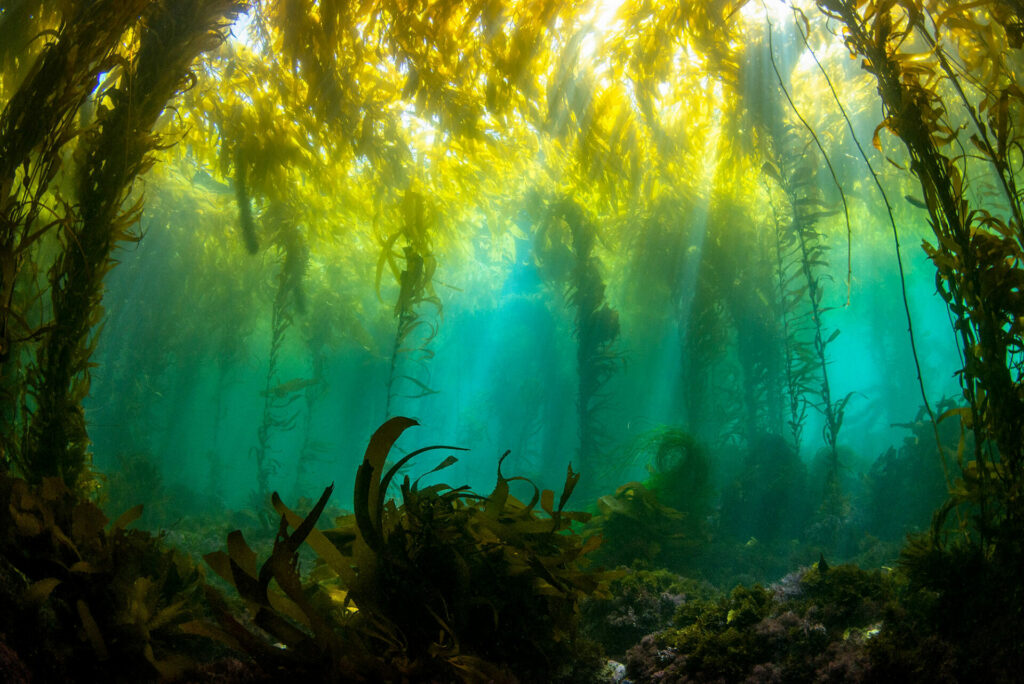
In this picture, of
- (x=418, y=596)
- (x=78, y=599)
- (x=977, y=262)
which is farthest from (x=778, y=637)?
(x=78, y=599)

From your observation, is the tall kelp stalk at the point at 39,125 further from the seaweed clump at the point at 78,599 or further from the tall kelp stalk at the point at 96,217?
the seaweed clump at the point at 78,599

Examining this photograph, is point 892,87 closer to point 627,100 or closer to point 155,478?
point 627,100

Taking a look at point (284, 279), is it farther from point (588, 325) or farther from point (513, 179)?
point (588, 325)

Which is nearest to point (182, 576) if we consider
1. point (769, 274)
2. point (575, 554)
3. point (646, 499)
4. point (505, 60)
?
point (575, 554)

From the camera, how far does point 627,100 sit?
16.7ft

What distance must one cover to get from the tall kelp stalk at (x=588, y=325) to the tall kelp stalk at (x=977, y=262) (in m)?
6.77

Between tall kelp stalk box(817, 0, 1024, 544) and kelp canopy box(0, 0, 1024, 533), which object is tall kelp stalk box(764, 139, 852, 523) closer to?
kelp canopy box(0, 0, 1024, 533)

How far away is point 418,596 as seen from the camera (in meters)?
1.59

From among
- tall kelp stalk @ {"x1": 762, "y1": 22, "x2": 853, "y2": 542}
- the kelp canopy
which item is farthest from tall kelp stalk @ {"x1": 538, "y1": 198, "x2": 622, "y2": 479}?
tall kelp stalk @ {"x1": 762, "y1": 22, "x2": 853, "y2": 542}

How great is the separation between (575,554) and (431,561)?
2.21 feet

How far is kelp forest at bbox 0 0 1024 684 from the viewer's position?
164 cm

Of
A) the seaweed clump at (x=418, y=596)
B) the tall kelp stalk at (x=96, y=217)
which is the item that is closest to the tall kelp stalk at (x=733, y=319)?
the seaweed clump at (x=418, y=596)

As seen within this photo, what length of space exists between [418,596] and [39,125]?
277 centimetres

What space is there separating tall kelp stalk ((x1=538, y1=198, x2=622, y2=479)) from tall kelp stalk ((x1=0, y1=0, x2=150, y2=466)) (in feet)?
23.5
